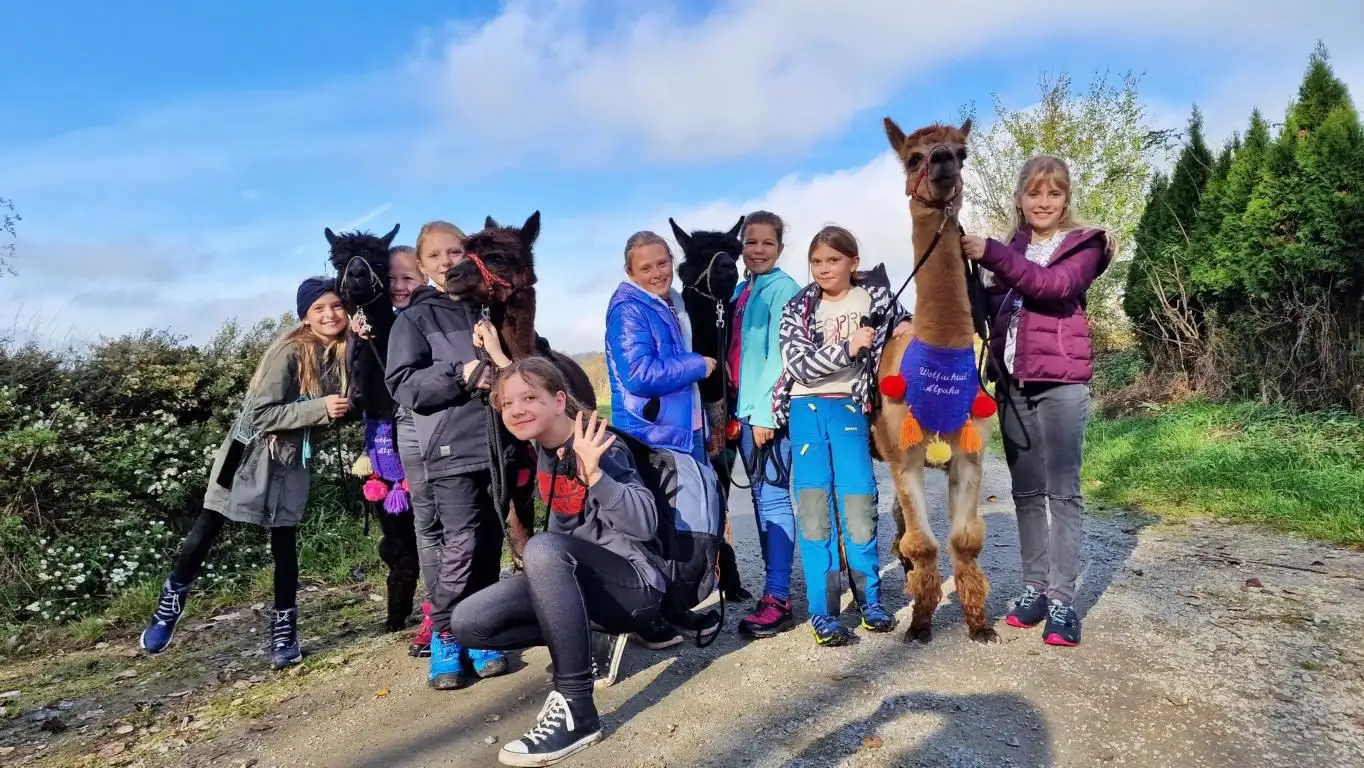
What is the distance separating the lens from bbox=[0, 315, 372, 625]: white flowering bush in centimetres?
510

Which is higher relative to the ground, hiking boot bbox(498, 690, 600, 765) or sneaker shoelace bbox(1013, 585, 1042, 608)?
hiking boot bbox(498, 690, 600, 765)

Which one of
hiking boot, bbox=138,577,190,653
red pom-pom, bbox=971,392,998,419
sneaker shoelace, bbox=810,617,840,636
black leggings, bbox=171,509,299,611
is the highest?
red pom-pom, bbox=971,392,998,419

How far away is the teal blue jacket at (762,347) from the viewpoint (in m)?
3.91

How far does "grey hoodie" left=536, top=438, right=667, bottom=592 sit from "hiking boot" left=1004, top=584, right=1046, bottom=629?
72.7 inches

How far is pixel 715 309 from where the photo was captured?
4.23 m

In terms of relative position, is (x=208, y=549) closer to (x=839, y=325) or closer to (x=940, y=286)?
(x=839, y=325)

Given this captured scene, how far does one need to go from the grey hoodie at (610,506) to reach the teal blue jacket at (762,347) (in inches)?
39.6

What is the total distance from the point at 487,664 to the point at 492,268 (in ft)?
5.83

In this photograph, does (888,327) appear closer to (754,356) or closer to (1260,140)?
(754,356)

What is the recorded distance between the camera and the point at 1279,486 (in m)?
6.30

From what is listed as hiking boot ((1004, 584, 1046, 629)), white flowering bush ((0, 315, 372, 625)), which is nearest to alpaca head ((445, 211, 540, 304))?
hiking boot ((1004, 584, 1046, 629))

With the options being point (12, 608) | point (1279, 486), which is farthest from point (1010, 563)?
point (12, 608)

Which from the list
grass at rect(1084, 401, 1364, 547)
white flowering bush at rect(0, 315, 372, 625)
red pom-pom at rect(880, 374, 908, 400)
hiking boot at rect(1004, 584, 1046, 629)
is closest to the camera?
red pom-pom at rect(880, 374, 908, 400)

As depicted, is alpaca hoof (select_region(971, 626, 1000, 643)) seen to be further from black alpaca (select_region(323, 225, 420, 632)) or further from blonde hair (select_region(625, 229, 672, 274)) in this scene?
black alpaca (select_region(323, 225, 420, 632))
